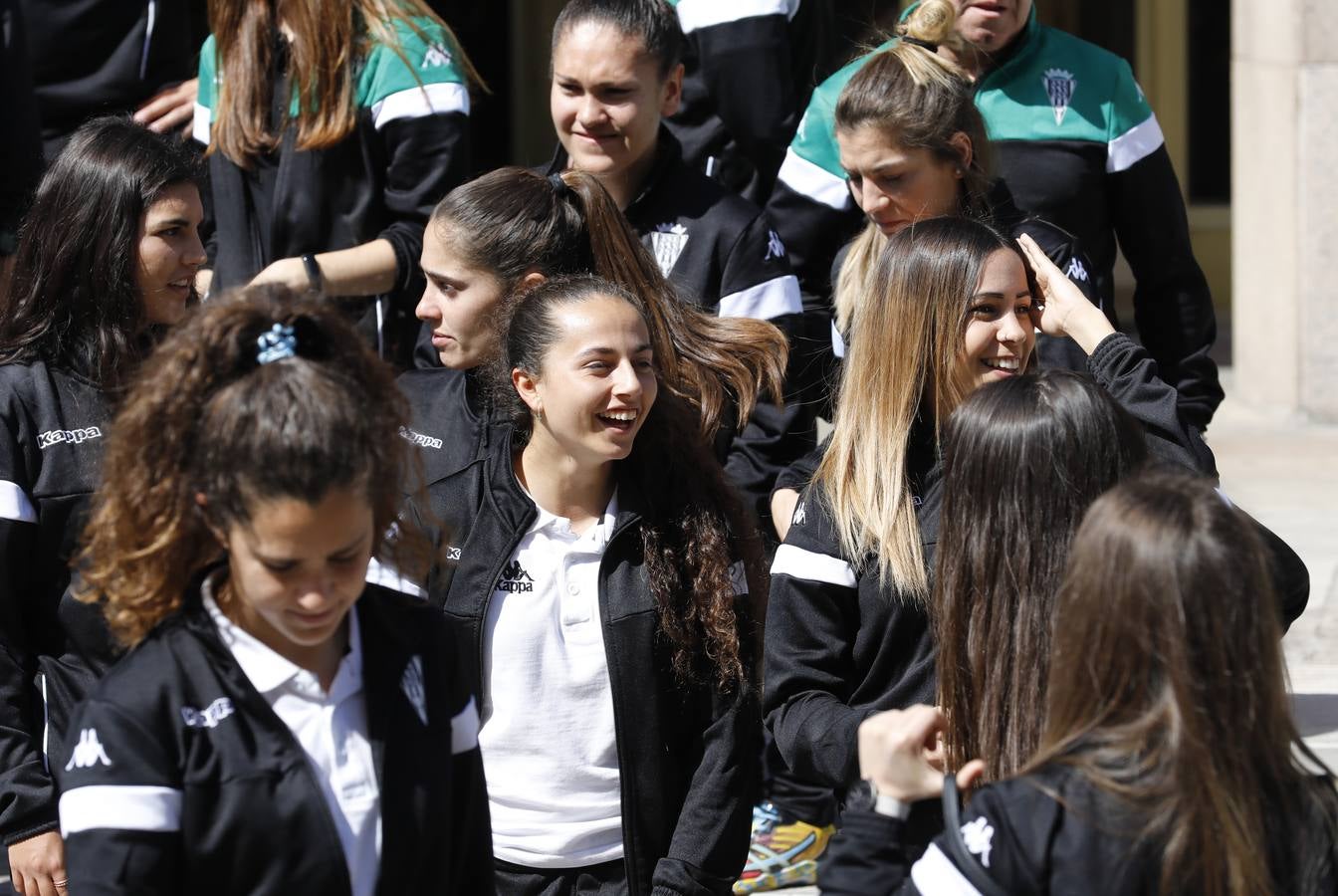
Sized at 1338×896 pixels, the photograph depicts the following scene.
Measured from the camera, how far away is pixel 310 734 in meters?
2.29

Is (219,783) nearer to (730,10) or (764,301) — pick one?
(764,301)

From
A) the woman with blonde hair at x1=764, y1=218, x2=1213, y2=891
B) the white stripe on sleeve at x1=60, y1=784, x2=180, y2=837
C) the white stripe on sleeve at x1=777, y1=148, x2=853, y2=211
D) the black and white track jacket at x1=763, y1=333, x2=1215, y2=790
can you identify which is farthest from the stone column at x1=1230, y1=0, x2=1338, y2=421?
the white stripe on sleeve at x1=60, y1=784, x2=180, y2=837

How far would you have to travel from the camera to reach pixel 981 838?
6.82 feet

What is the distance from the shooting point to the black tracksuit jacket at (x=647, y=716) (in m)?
3.10

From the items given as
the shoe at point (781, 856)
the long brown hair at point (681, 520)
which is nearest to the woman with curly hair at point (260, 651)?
the long brown hair at point (681, 520)

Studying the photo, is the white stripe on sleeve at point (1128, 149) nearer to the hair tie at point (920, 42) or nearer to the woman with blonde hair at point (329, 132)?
the hair tie at point (920, 42)

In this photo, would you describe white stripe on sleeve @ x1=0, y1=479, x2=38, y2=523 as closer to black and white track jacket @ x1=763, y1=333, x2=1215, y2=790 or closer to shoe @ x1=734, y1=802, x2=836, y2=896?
black and white track jacket @ x1=763, y1=333, x2=1215, y2=790

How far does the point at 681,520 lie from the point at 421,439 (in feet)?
1.74

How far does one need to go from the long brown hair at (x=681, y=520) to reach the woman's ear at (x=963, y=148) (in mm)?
828

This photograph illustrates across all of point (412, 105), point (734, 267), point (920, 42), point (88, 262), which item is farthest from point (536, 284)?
point (920, 42)

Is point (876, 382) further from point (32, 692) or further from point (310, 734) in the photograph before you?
point (32, 692)

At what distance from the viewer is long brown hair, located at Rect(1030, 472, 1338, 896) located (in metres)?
2.02

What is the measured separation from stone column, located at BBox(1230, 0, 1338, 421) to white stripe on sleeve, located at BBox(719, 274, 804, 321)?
4.64m

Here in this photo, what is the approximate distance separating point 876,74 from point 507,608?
57.9 inches
